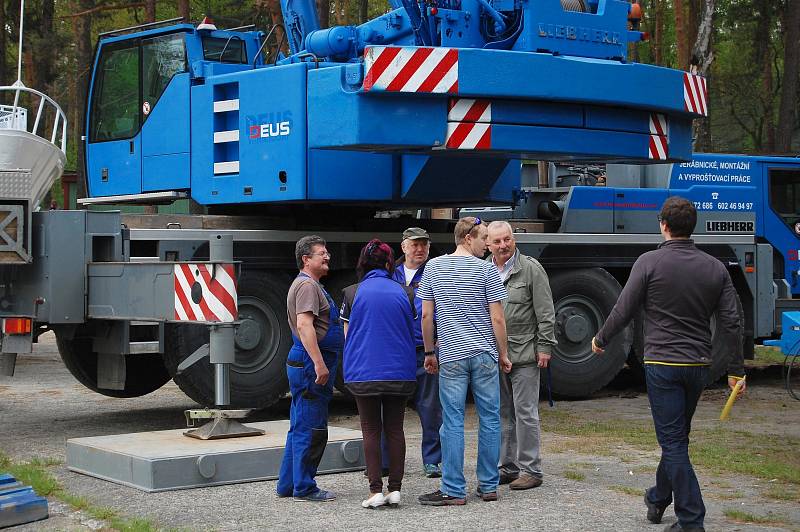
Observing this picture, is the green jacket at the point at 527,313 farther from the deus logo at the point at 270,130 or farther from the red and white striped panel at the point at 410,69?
the deus logo at the point at 270,130

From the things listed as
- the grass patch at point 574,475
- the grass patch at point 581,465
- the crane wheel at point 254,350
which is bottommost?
the grass patch at point 581,465

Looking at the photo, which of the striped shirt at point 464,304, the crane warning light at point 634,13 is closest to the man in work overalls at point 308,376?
the striped shirt at point 464,304

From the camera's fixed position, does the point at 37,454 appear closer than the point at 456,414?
No

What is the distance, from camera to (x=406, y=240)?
29.9ft

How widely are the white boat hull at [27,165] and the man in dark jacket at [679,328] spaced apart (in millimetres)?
5603

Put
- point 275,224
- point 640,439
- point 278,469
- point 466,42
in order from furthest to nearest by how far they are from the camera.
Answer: point 275,224 → point 466,42 → point 640,439 → point 278,469

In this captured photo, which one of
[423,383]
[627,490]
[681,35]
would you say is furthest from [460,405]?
[681,35]

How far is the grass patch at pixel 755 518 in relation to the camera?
7395 millimetres

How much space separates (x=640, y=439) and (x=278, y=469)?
349cm

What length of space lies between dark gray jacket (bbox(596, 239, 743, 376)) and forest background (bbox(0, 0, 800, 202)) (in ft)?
55.1

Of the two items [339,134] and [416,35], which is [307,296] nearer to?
[339,134]

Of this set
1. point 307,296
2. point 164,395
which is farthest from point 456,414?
point 164,395

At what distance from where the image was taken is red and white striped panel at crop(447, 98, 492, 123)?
430 inches

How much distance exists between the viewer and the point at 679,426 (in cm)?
694
